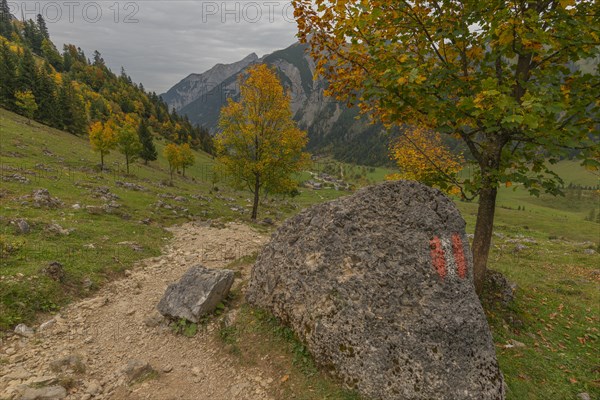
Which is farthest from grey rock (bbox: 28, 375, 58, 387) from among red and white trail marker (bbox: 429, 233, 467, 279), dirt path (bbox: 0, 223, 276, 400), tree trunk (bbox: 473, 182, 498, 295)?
tree trunk (bbox: 473, 182, 498, 295)

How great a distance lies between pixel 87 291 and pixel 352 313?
10.2 meters

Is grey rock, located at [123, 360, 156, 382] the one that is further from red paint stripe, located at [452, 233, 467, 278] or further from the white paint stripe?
red paint stripe, located at [452, 233, 467, 278]

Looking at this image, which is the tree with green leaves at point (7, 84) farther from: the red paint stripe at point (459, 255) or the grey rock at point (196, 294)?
the red paint stripe at point (459, 255)

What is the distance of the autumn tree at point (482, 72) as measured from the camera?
646 cm

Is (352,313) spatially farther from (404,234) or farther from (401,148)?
(401,148)

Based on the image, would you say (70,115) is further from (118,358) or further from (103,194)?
(118,358)

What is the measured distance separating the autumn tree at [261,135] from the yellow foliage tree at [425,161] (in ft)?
43.6

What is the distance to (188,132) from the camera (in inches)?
5704

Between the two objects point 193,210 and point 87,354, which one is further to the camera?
point 193,210

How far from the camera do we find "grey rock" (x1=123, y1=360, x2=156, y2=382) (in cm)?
759

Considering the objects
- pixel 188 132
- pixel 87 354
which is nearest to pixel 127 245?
pixel 87 354

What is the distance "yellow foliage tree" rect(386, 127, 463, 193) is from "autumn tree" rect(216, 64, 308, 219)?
13289mm

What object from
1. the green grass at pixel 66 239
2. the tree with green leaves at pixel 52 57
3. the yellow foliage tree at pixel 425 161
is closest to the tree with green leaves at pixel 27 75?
the green grass at pixel 66 239

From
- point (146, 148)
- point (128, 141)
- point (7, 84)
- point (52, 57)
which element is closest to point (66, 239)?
point (128, 141)
